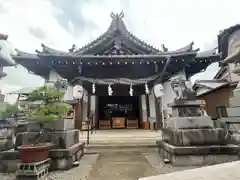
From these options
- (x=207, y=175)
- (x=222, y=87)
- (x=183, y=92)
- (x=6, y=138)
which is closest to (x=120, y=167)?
(x=207, y=175)

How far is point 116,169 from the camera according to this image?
3361mm

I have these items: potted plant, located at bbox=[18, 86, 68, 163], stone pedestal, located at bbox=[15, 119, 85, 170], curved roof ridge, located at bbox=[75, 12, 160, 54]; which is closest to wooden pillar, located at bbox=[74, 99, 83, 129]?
curved roof ridge, located at bbox=[75, 12, 160, 54]

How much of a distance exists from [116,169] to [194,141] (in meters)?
1.95

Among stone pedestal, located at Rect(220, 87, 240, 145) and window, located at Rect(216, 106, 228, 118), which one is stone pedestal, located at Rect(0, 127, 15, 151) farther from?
window, located at Rect(216, 106, 228, 118)

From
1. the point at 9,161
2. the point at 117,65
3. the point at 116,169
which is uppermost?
the point at 117,65

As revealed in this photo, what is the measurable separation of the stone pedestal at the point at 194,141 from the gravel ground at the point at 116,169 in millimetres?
342

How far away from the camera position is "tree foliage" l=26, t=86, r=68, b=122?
3246 mm

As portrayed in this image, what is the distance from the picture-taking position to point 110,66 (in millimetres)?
8898

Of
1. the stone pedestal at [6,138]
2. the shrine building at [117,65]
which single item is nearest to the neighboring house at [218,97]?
the shrine building at [117,65]

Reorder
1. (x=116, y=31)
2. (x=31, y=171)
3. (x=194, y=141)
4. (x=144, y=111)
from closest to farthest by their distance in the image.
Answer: (x=31, y=171) < (x=194, y=141) < (x=116, y=31) < (x=144, y=111)

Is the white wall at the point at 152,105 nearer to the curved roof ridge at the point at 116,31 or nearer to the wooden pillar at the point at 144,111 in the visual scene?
the wooden pillar at the point at 144,111

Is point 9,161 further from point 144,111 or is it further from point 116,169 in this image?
point 144,111

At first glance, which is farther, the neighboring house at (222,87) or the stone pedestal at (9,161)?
the neighboring house at (222,87)

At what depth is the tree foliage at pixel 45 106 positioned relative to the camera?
325cm
